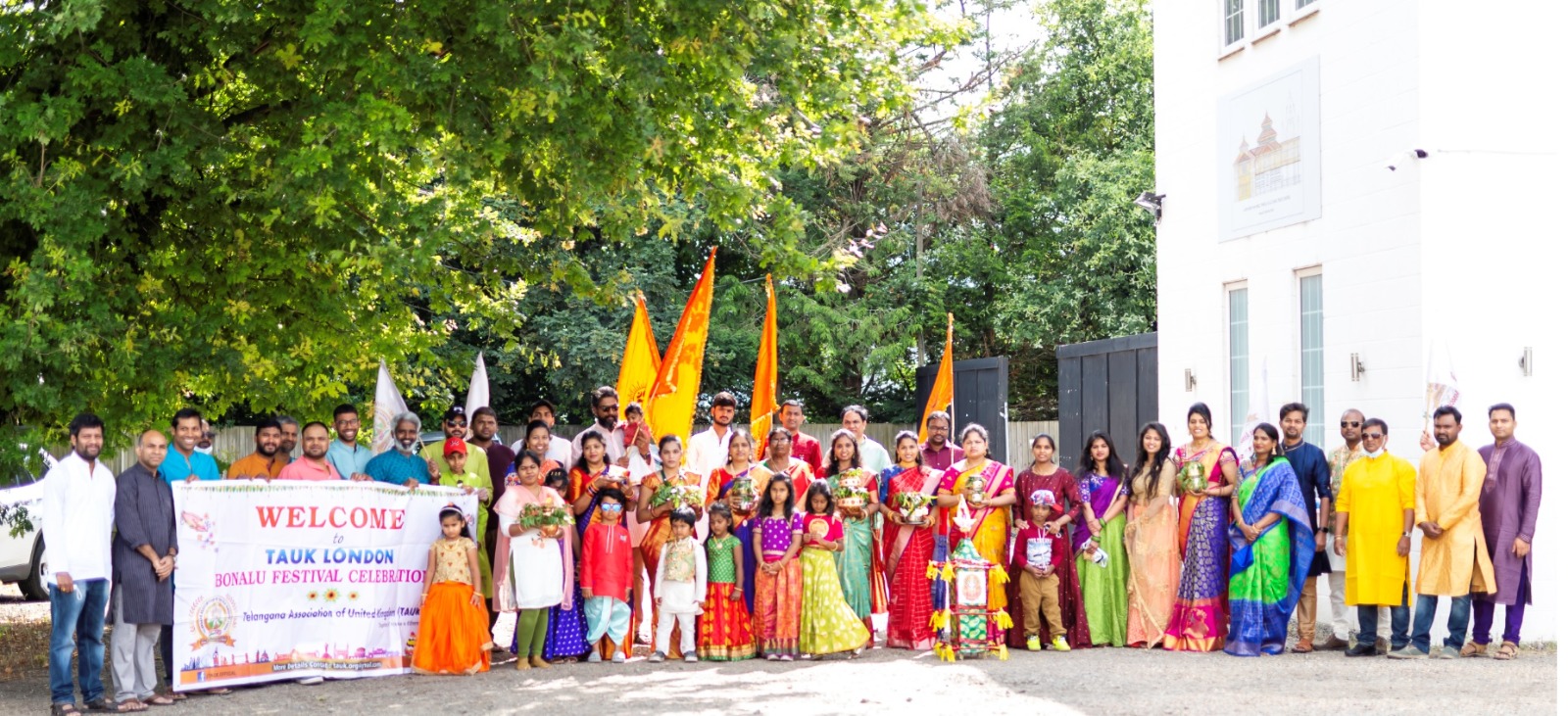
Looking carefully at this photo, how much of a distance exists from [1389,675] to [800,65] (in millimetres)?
5544

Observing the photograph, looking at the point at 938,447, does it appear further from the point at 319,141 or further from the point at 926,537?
A: the point at 319,141

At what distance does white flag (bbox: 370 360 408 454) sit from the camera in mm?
11734

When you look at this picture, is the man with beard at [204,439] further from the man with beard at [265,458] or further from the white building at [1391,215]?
the white building at [1391,215]

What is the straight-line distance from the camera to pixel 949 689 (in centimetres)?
985

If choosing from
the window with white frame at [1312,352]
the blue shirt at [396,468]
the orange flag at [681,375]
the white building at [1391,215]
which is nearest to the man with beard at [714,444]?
the orange flag at [681,375]

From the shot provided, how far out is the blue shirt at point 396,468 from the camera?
11.2 m

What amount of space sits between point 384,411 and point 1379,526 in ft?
23.3

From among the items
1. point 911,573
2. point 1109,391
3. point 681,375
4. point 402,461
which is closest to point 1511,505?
point 911,573

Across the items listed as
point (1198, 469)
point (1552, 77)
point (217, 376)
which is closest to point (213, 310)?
point (217, 376)

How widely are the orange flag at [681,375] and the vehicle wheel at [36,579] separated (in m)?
7.28

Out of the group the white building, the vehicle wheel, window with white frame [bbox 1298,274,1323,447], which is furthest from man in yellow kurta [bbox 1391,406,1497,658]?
the vehicle wheel

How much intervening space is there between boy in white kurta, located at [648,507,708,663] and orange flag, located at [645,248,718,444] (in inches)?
101

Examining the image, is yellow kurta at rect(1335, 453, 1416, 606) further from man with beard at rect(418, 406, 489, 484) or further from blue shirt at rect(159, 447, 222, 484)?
blue shirt at rect(159, 447, 222, 484)

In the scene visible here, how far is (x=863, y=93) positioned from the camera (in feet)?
38.7
